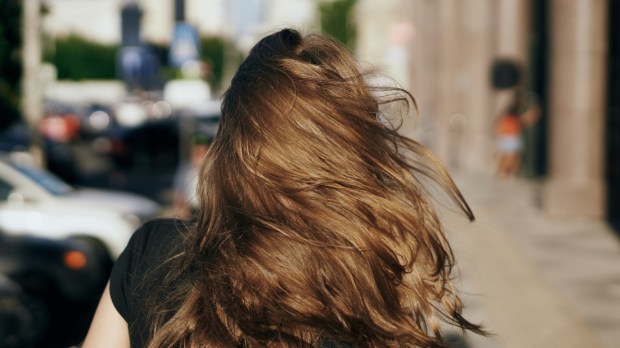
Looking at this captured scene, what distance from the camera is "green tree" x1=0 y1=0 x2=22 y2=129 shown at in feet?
47.7

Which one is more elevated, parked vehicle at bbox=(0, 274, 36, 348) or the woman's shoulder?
the woman's shoulder

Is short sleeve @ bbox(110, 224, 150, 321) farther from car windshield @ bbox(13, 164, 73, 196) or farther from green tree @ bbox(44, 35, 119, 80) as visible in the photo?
green tree @ bbox(44, 35, 119, 80)

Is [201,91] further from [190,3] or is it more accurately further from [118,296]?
[190,3]

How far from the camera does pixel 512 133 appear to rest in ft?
68.3

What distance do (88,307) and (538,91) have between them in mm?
15005

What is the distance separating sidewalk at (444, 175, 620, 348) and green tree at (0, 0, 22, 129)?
6495 mm

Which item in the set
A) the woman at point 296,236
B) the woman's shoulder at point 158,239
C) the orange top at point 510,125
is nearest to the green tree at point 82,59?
the orange top at point 510,125

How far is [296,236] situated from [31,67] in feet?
48.5

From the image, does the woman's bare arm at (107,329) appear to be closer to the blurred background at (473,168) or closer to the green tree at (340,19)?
the blurred background at (473,168)

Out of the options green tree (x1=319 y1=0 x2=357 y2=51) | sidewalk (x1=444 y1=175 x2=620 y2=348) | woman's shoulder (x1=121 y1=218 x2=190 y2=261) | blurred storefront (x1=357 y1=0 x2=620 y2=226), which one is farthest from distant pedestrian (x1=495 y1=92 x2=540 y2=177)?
green tree (x1=319 y1=0 x2=357 y2=51)

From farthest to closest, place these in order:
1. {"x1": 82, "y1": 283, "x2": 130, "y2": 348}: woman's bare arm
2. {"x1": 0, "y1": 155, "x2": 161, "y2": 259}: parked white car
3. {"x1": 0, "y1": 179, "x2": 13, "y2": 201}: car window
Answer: {"x1": 0, "y1": 179, "x2": 13, "y2": 201}: car window
{"x1": 0, "y1": 155, "x2": 161, "y2": 259}: parked white car
{"x1": 82, "y1": 283, "x2": 130, "y2": 348}: woman's bare arm

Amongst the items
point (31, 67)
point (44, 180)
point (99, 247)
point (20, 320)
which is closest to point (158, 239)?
point (20, 320)

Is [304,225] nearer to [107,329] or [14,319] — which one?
[107,329]

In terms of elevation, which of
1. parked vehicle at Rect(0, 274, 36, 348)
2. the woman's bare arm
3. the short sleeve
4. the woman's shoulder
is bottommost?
parked vehicle at Rect(0, 274, 36, 348)
